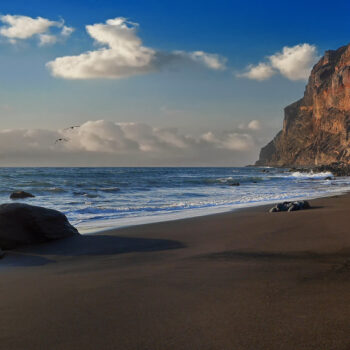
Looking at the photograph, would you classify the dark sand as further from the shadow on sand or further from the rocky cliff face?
the rocky cliff face

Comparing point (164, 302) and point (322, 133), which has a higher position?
point (322, 133)

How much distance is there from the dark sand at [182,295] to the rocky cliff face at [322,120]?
7935 centimetres

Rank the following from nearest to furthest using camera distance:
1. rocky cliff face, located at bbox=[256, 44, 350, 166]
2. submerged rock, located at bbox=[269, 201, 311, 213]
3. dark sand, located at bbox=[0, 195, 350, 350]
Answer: dark sand, located at bbox=[0, 195, 350, 350], submerged rock, located at bbox=[269, 201, 311, 213], rocky cliff face, located at bbox=[256, 44, 350, 166]

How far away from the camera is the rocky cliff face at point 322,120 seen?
297ft

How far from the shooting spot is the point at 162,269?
4.28 meters

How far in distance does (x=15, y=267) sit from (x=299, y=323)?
13.3 ft

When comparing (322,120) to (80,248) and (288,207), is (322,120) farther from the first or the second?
(80,248)

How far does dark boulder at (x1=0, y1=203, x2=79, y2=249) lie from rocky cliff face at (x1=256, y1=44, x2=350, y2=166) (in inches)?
3108

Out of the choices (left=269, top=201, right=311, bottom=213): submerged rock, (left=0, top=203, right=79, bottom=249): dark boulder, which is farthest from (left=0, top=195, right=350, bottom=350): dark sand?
(left=269, top=201, right=311, bottom=213): submerged rock

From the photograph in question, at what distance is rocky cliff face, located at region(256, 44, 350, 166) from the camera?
9050 centimetres

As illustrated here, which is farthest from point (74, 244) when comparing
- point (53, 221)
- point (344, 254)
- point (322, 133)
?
point (322, 133)

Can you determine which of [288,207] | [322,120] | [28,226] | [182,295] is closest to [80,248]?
[28,226]

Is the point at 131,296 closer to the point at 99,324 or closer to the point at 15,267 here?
the point at 99,324

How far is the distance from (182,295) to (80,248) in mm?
3514
